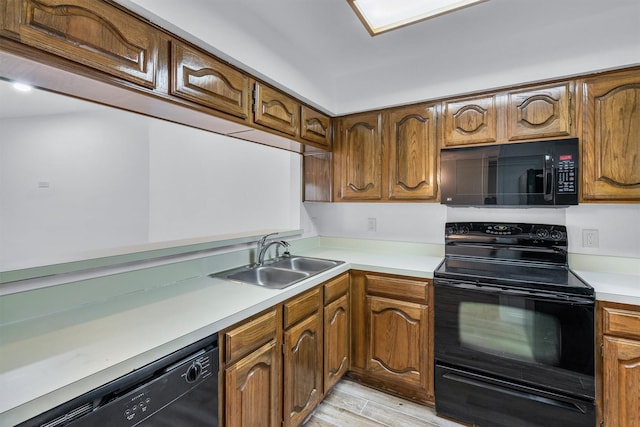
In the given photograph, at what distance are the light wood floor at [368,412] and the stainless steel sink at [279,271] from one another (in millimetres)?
857

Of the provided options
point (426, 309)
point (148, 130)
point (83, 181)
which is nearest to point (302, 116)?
point (148, 130)

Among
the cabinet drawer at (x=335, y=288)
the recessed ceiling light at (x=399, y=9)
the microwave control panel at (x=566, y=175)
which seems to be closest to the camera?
the recessed ceiling light at (x=399, y=9)

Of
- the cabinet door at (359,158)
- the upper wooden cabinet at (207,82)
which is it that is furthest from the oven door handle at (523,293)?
the upper wooden cabinet at (207,82)

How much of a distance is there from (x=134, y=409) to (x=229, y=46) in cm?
154

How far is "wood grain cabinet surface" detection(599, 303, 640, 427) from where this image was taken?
1.41 metres

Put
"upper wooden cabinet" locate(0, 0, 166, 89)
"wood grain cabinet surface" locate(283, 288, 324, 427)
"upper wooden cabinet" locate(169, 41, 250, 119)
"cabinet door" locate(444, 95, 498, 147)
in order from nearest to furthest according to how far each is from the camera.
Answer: "upper wooden cabinet" locate(0, 0, 166, 89) < "upper wooden cabinet" locate(169, 41, 250, 119) < "wood grain cabinet surface" locate(283, 288, 324, 427) < "cabinet door" locate(444, 95, 498, 147)

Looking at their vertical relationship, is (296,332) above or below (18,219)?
below

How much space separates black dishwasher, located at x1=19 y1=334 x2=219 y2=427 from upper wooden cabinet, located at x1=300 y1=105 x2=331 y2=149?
154 centimetres

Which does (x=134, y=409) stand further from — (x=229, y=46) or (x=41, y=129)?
(x=229, y=46)

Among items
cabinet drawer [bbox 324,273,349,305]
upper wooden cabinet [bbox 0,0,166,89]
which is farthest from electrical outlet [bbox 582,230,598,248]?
upper wooden cabinet [bbox 0,0,166,89]

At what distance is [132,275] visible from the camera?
1381 millimetres

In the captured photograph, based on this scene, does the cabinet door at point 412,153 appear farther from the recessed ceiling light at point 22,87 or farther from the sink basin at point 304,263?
the recessed ceiling light at point 22,87

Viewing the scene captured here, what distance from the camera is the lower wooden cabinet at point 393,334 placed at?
187cm

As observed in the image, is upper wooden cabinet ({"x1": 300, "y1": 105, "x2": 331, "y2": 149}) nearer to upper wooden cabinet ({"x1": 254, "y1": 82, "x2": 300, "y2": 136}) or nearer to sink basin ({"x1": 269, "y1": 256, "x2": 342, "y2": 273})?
upper wooden cabinet ({"x1": 254, "y1": 82, "x2": 300, "y2": 136})
